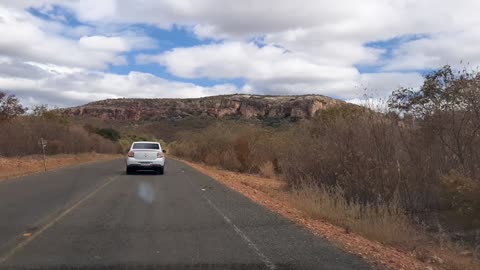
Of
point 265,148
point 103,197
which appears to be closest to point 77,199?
point 103,197

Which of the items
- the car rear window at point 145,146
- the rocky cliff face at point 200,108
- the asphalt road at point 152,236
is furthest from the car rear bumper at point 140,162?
the rocky cliff face at point 200,108

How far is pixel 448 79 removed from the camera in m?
16.1

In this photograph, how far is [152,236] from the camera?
10.6 m

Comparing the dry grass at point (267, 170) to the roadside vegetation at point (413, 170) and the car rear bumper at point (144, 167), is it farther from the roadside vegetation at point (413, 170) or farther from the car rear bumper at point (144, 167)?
the roadside vegetation at point (413, 170)

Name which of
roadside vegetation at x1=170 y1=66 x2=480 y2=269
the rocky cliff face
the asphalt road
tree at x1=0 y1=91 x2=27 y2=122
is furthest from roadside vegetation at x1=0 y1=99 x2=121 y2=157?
the rocky cliff face

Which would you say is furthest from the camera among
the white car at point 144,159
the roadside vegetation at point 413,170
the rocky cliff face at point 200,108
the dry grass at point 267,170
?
the rocky cliff face at point 200,108

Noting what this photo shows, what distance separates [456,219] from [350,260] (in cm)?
680

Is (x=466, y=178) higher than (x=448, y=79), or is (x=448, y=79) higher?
(x=448, y=79)

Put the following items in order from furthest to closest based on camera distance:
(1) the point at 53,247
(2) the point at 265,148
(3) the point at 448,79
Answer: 1. (2) the point at 265,148
2. (3) the point at 448,79
3. (1) the point at 53,247

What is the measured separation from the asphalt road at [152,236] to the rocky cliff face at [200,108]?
75.7 m

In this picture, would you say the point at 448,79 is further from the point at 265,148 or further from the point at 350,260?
the point at 265,148

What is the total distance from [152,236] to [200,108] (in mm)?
119101

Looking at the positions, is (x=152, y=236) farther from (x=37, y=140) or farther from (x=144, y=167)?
(x=37, y=140)

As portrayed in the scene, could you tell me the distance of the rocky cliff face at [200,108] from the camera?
105562 mm
